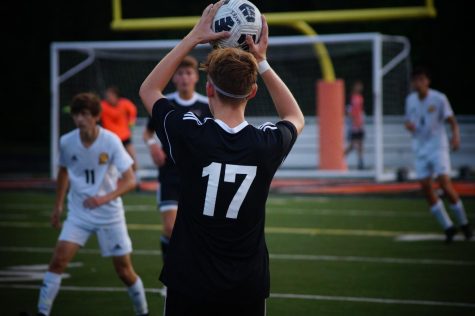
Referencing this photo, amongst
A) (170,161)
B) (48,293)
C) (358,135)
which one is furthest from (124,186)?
(358,135)

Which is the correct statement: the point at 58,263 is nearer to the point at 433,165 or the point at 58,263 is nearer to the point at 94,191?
the point at 94,191

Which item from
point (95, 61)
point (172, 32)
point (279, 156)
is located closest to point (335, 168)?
point (95, 61)

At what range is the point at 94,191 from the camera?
26.1ft

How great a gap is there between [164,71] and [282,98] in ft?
2.07

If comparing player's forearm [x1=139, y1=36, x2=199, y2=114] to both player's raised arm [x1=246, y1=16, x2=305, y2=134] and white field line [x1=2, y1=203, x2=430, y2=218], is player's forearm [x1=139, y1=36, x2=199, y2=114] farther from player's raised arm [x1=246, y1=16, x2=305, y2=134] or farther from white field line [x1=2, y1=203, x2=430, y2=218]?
white field line [x1=2, y1=203, x2=430, y2=218]

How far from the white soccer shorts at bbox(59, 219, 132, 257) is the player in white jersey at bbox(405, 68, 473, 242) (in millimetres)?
5703

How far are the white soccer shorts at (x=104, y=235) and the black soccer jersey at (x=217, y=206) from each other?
316 centimetres

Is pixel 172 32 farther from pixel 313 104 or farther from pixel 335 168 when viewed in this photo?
pixel 335 168

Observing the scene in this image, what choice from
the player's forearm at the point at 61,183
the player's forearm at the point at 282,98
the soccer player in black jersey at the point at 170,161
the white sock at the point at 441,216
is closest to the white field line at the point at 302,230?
the white sock at the point at 441,216

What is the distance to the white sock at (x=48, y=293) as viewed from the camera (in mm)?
7426

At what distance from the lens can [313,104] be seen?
81.3ft

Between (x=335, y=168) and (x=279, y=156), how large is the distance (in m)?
17.5

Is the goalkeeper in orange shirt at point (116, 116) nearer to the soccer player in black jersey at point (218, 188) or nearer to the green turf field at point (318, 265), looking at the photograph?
Answer: the green turf field at point (318, 265)

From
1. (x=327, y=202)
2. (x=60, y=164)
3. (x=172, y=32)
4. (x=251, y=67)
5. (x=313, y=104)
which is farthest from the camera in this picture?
(x=172, y=32)
